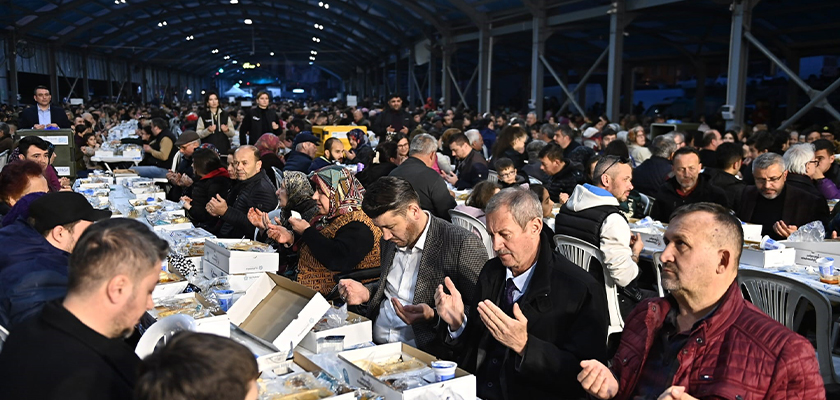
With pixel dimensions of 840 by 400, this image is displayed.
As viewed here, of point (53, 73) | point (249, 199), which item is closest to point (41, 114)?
point (249, 199)

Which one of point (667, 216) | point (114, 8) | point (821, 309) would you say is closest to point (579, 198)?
point (821, 309)

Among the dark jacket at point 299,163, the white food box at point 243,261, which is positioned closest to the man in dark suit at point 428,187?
the white food box at point 243,261

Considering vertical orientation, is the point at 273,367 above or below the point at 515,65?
below

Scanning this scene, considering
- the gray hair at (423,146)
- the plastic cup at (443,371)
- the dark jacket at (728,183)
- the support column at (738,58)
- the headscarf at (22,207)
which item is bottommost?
the plastic cup at (443,371)

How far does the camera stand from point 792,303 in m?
3.59

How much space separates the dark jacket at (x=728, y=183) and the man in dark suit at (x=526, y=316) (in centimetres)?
391

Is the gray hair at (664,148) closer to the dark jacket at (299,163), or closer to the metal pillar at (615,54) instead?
the dark jacket at (299,163)

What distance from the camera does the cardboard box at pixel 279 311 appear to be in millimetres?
2799

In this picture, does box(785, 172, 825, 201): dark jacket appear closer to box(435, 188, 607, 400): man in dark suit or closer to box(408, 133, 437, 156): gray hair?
box(408, 133, 437, 156): gray hair

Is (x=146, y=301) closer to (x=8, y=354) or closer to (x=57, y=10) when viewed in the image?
(x=8, y=354)

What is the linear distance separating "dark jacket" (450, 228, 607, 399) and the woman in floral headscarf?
1.40 metres

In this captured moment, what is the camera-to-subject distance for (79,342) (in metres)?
1.67

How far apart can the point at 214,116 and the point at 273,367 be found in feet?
29.3

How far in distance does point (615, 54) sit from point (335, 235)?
39.4 ft
